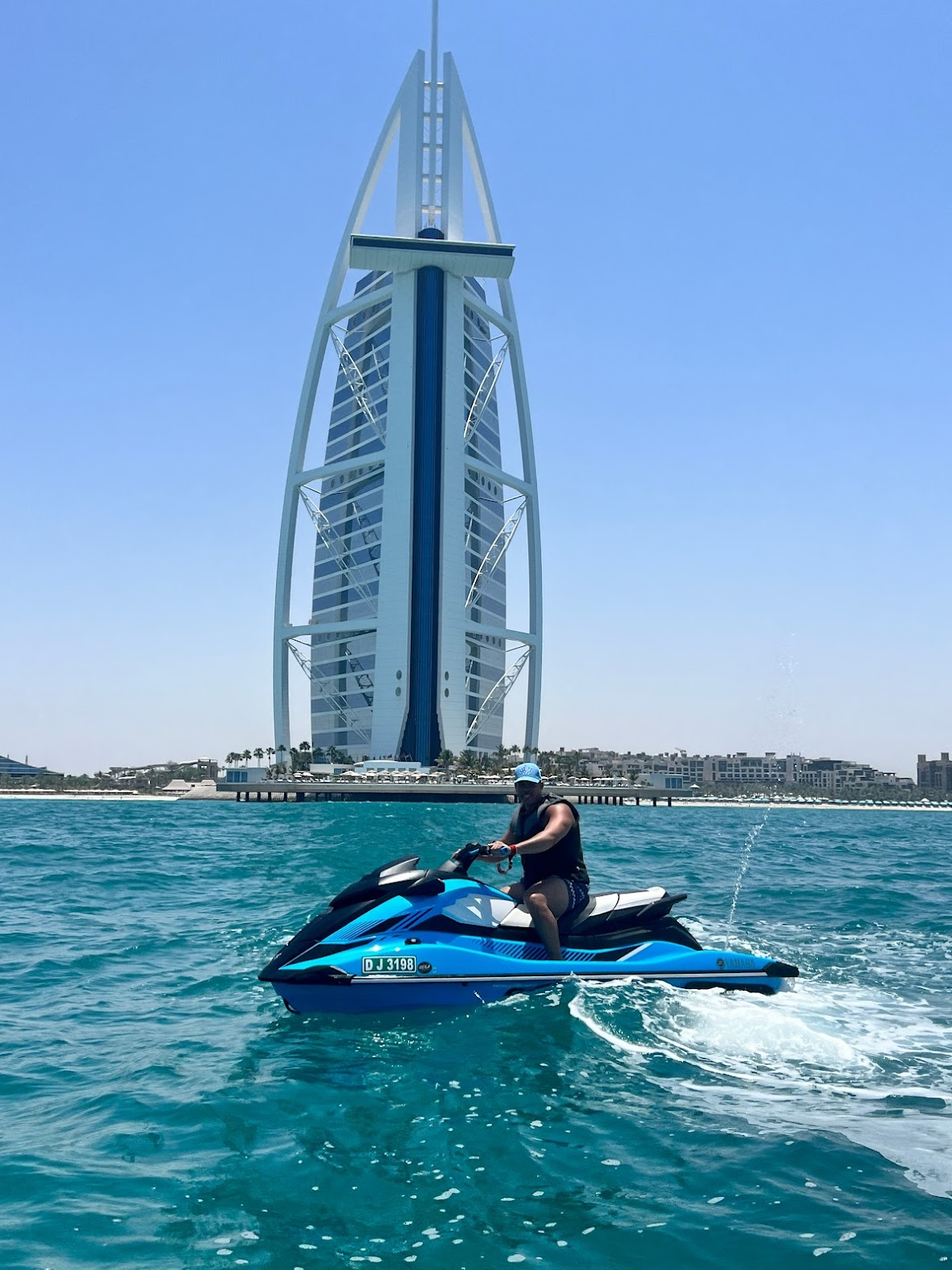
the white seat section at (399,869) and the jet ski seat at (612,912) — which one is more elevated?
the white seat section at (399,869)

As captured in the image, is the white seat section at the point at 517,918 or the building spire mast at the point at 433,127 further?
the building spire mast at the point at 433,127

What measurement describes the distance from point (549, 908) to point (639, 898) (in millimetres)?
933

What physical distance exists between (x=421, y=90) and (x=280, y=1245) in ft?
382

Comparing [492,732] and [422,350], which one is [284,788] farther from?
[422,350]

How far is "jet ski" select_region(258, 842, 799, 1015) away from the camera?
7.81 meters

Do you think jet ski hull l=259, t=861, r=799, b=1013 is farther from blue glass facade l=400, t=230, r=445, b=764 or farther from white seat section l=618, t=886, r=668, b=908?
blue glass facade l=400, t=230, r=445, b=764

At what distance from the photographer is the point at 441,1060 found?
6746mm

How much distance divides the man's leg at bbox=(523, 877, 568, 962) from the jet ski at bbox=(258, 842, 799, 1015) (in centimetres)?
10

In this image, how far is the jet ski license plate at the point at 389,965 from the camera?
25.6ft

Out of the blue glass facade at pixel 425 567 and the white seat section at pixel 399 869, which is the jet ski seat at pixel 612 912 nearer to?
the white seat section at pixel 399 869

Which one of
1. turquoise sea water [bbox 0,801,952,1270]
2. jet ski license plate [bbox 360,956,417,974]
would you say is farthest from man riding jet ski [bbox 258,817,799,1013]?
turquoise sea water [bbox 0,801,952,1270]

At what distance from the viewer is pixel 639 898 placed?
29.1 ft

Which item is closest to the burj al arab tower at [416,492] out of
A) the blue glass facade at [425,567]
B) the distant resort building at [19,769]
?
the blue glass facade at [425,567]

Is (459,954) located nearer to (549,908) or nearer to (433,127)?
(549,908)
